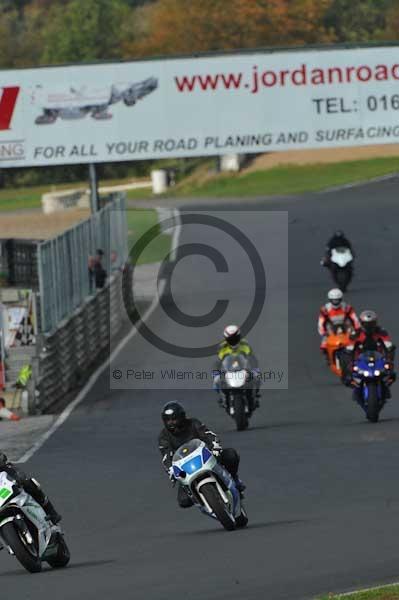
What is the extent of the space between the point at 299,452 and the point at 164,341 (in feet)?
52.9

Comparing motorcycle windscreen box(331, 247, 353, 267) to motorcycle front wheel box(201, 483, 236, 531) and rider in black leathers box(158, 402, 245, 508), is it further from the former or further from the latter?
motorcycle front wheel box(201, 483, 236, 531)

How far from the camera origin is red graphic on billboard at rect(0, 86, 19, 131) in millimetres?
41156

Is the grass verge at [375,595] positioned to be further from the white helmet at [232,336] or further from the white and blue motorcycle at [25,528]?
the white helmet at [232,336]

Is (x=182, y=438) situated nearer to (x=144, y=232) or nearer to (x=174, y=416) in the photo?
(x=174, y=416)

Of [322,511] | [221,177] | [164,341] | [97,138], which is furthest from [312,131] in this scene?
[221,177]

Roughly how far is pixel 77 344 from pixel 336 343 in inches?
254

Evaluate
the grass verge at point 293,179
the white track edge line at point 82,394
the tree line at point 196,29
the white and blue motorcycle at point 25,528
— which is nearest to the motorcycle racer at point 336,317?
the white track edge line at point 82,394

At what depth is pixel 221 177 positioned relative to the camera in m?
87.8

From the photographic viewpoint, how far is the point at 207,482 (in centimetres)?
1249

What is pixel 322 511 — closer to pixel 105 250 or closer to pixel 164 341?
pixel 164 341

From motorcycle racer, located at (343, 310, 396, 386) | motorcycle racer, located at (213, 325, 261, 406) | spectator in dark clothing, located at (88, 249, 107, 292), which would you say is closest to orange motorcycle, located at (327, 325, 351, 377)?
motorcycle racer, located at (343, 310, 396, 386)

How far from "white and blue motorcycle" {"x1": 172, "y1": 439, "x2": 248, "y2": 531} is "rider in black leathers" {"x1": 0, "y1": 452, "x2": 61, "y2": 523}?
1502 millimetres

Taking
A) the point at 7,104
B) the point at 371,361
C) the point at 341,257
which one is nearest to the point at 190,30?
the point at 7,104

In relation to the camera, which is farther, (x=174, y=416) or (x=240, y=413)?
(x=240, y=413)
